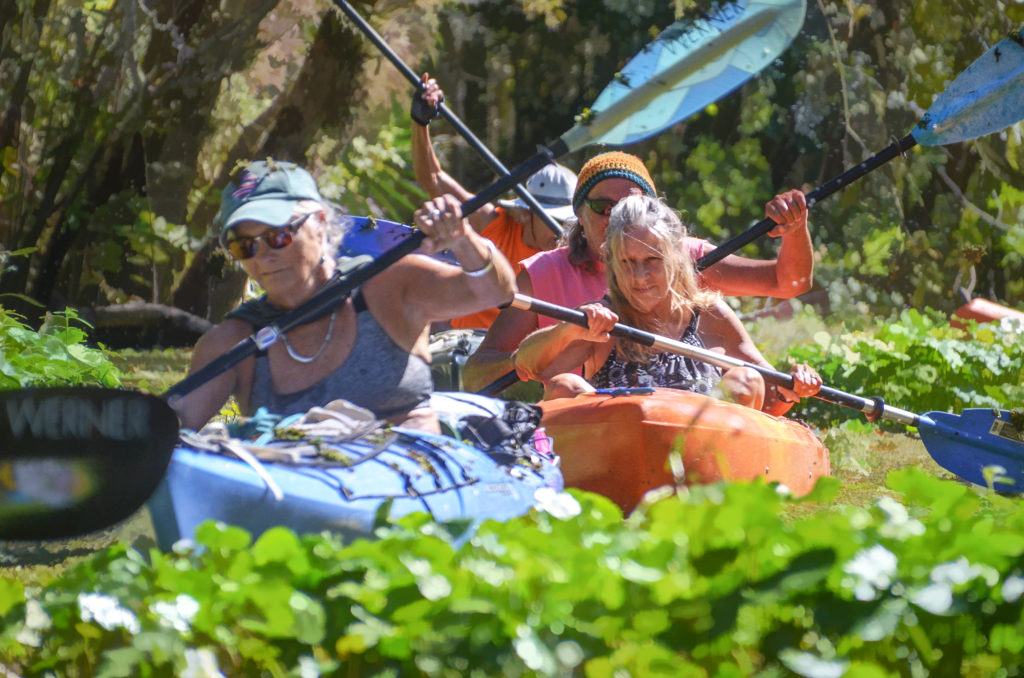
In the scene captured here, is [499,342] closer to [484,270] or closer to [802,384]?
[802,384]

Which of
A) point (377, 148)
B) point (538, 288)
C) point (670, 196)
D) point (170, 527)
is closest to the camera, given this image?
point (170, 527)

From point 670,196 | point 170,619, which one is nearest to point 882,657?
point 170,619

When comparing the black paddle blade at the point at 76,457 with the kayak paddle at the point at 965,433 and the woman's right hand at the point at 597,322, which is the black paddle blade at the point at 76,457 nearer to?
the woman's right hand at the point at 597,322

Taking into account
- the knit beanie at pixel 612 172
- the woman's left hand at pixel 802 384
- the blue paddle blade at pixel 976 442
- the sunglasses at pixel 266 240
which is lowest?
the blue paddle blade at pixel 976 442

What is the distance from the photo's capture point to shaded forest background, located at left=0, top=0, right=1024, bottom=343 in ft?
33.0

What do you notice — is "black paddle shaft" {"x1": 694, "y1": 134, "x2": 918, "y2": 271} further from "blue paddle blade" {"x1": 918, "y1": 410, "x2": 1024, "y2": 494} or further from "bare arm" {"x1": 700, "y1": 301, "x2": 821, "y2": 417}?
"blue paddle blade" {"x1": 918, "y1": 410, "x2": 1024, "y2": 494}

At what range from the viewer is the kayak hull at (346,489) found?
226cm

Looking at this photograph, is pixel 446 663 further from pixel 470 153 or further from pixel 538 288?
pixel 470 153

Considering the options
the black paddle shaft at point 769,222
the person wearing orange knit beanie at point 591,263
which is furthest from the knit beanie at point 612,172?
the black paddle shaft at point 769,222

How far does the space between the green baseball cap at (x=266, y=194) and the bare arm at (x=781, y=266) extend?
1.97 m

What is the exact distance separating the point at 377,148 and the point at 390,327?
890cm

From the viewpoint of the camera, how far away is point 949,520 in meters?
1.77

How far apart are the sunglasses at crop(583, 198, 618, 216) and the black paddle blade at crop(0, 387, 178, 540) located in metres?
2.38

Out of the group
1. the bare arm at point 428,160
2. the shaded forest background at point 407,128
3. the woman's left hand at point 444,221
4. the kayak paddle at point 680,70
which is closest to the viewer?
the woman's left hand at point 444,221
